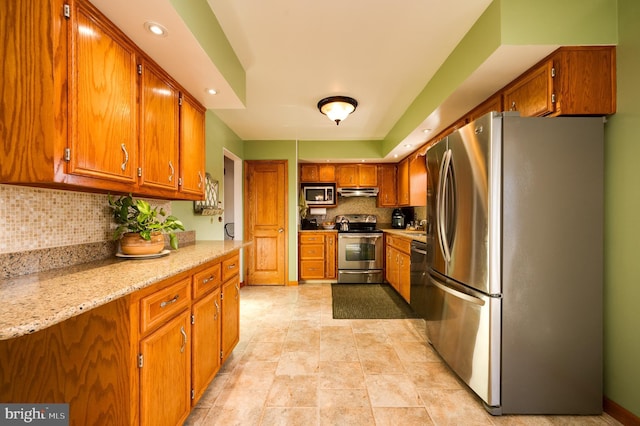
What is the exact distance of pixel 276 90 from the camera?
109 inches

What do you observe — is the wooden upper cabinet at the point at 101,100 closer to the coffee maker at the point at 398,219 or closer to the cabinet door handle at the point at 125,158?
the cabinet door handle at the point at 125,158

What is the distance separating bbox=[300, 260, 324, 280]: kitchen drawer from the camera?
4.73 metres

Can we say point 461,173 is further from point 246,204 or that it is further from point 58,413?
point 246,204

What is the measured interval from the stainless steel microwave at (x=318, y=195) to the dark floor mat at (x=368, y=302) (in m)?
1.54

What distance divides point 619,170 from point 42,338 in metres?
3.03

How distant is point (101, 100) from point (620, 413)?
3.26 metres

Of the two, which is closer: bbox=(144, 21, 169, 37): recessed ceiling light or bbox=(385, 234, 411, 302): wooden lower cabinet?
bbox=(144, 21, 169, 37): recessed ceiling light

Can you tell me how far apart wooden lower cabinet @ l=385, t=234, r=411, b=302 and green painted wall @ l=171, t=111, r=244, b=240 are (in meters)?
2.50

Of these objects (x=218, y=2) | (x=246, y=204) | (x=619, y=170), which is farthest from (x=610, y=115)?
(x=246, y=204)

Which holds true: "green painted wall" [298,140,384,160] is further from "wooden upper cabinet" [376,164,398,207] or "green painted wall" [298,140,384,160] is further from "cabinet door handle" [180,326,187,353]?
"cabinet door handle" [180,326,187,353]

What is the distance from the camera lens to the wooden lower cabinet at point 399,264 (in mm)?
3445

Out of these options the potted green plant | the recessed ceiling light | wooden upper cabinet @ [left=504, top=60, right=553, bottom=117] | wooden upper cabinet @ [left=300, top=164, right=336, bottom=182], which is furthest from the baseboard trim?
wooden upper cabinet @ [left=300, top=164, right=336, bottom=182]

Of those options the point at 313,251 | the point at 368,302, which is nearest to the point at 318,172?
the point at 313,251

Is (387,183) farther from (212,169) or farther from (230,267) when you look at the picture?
(230,267)
